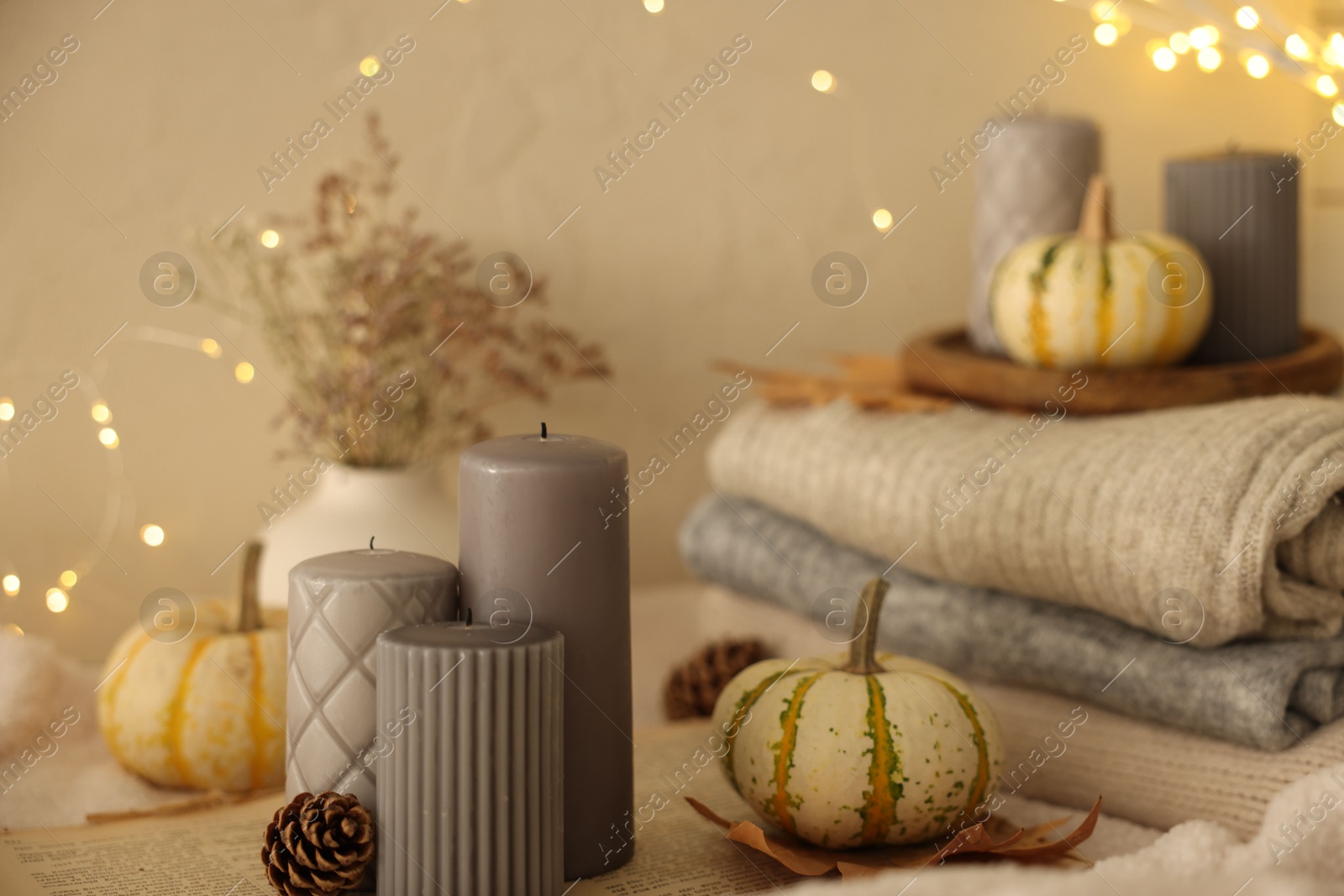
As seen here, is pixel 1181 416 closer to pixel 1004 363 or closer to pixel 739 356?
pixel 1004 363

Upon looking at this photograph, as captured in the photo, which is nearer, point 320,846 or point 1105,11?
point 320,846

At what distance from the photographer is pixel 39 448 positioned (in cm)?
103

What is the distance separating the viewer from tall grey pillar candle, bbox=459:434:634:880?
65cm

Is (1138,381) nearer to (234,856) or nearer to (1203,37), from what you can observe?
(1203,37)

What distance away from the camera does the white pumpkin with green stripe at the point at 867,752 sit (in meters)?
0.67

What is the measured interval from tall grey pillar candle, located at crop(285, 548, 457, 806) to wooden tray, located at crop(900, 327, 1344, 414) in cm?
46

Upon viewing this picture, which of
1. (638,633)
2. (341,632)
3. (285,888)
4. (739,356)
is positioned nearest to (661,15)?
(739,356)

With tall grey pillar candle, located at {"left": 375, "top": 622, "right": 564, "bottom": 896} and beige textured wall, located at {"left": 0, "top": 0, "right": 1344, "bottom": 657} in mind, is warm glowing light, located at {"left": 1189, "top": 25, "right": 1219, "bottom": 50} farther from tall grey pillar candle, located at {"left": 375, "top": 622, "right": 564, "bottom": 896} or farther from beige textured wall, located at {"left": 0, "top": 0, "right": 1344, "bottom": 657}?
tall grey pillar candle, located at {"left": 375, "top": 622, "right": 564, "bottom": 896}

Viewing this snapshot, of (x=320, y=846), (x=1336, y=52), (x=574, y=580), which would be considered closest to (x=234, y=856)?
(x=320, y=846)

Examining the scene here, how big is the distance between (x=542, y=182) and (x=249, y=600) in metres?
0.50

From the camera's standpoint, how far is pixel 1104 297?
0.86 metres

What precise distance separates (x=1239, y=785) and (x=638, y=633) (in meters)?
0.58

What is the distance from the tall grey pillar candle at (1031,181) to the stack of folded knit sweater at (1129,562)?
192 millimetres

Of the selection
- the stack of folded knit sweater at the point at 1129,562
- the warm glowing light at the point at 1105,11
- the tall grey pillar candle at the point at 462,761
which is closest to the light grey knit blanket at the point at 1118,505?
the stack of folded knit sweater at the point at 1129,562
